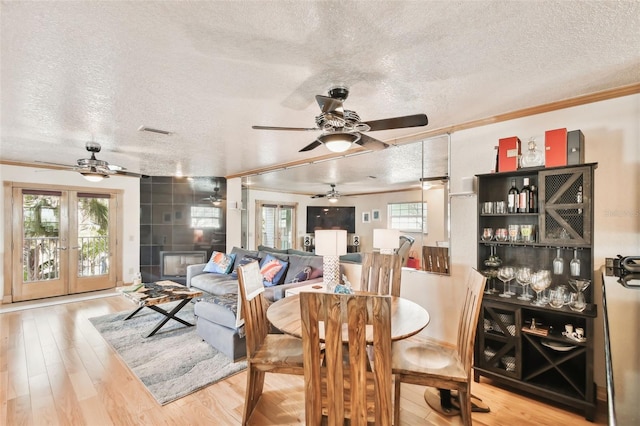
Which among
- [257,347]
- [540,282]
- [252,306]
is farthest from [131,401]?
[540,282]

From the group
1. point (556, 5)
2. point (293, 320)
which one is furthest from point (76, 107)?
point (556, 5)

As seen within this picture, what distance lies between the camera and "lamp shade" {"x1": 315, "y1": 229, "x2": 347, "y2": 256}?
9.14ft

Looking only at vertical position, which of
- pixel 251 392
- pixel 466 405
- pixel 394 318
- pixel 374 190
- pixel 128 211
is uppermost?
pixel 374 190

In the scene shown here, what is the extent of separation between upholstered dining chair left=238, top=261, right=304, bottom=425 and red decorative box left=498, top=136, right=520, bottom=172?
2272mm

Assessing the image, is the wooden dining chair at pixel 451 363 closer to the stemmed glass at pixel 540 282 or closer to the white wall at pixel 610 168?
the stemmed glass at pixel 540 282

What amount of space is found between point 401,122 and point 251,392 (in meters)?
2.15

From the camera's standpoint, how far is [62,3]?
1356 mm

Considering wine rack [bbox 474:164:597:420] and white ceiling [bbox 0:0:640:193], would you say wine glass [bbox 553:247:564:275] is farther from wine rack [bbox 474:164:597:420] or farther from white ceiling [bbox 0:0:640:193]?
white ceiling [bbox 0:0:640:193]

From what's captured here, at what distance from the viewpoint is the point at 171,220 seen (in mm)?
6402

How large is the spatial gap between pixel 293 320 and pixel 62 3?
2.08 meters

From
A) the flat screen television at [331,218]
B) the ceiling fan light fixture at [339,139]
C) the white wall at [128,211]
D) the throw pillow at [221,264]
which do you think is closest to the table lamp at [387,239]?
the ceiling fan light fixture at [339,139]

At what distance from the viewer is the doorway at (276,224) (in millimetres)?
7410

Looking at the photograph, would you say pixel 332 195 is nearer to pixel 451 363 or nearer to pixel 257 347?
pixel 257 347

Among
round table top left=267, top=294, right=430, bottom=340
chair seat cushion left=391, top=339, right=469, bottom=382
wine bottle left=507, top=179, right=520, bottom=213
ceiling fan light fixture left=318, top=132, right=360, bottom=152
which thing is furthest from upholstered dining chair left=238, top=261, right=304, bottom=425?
wine bottle left=507, top=179, right=520, bottom=213
